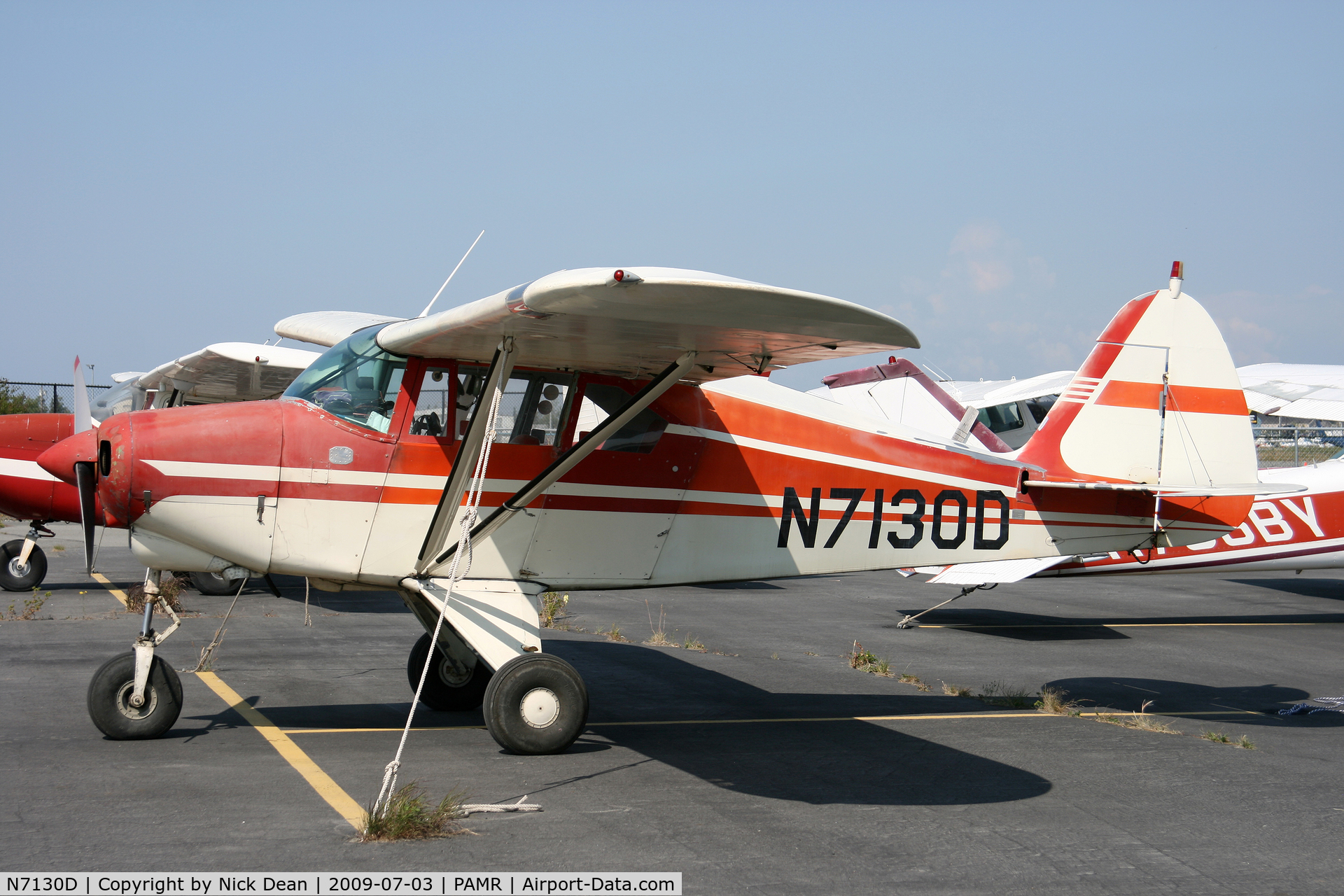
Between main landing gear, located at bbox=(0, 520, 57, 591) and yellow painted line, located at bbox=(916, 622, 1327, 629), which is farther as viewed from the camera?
main landing gear, located at bbox=(0, 520, 57, 591)

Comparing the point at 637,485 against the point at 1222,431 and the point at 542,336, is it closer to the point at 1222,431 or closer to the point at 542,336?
the point at 542,336

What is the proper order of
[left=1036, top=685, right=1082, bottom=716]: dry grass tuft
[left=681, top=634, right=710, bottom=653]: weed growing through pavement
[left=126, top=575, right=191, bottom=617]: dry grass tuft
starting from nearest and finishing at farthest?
[left=1036, top=685, right=1082, bottom=716]: dry grass tuft, [left=681, top=634, right=710, bottom=653]: weed growing through pavement, [left=126, top=575, right=191, bottom=617]: dry grass tuft

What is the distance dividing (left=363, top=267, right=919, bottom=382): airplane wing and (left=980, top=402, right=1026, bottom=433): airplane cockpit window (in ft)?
44.0

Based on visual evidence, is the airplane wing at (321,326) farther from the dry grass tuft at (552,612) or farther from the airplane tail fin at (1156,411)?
the airplane tail fin at (1156,411)

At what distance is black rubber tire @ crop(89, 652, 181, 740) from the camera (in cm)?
632

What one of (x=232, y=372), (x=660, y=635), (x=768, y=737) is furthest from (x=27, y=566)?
(x=768, y=737)

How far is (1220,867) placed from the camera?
4758mm

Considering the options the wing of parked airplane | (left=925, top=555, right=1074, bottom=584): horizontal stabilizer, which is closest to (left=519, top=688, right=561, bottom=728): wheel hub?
the wing of parked airplane

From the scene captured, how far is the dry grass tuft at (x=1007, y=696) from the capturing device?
336 inches

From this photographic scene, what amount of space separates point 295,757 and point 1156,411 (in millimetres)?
6877

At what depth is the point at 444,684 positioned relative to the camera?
7762 millimetres

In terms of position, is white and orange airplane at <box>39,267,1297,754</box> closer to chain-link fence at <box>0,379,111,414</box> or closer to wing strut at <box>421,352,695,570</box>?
wing strut at <box>421,352,695,570</box>

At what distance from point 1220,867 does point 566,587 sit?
3.98 m

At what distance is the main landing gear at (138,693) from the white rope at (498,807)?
242cm
